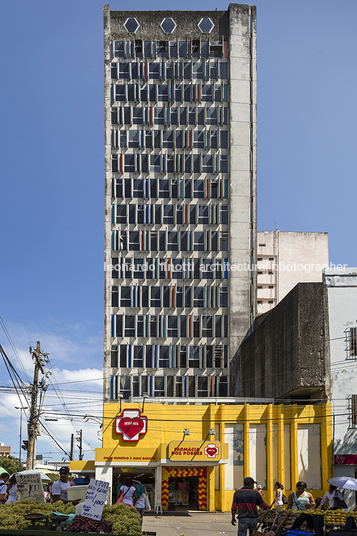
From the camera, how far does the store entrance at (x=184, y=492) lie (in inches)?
1515

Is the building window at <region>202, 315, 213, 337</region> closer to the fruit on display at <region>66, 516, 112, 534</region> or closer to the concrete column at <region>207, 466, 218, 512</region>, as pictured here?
the concrete column at <region>207, 466, 218, 512</region>

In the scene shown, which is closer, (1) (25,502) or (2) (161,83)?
(1) (25,502)

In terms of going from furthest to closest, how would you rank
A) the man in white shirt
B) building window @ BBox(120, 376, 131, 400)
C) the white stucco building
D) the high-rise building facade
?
the high-rise building facade
building window @ BBox(120, 376, 131, 400)
the white stucco building
the man in white shirt

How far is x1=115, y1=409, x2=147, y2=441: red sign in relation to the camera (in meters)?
39.1

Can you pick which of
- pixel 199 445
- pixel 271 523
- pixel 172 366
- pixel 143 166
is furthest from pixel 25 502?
pixel 143 166

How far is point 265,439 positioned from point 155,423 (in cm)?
666

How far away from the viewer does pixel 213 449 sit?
121ft

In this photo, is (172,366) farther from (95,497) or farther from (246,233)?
(95,497)

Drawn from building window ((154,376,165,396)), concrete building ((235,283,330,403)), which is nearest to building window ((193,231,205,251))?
building window ((154,376,165,396))

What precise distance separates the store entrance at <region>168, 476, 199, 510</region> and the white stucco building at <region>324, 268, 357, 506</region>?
839 cm

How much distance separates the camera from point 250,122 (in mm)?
67125

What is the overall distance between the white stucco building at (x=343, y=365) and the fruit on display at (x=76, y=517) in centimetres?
2657

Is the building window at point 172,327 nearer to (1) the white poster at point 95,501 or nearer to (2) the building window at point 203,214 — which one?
(2) the building window at point 203,214

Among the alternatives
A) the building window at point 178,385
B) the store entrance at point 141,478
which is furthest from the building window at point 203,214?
the store entrance at point 141,478
